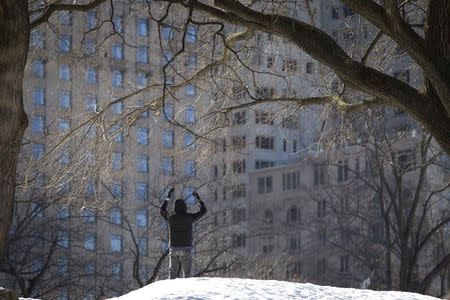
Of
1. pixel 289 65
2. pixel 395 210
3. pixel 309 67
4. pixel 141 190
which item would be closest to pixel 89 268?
pixel 395 210

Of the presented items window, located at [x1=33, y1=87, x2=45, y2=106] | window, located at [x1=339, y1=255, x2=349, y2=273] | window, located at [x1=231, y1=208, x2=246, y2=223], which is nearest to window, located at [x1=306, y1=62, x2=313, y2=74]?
window, located at [x1=231, y1=208, x2=246, y2=223]

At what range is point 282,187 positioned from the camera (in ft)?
290

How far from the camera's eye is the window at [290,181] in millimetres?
85375

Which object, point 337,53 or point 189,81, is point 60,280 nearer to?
point 189,81

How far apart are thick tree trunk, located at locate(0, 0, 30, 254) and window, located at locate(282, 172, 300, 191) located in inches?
2916

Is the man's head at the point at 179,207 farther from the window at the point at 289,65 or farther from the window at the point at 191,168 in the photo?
the window at the point at 191,168

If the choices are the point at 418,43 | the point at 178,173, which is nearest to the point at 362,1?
the point at 418,43

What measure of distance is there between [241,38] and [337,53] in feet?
14.4

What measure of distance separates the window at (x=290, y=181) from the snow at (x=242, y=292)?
70.0 m

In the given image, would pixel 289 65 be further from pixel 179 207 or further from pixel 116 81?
pixel 116 81

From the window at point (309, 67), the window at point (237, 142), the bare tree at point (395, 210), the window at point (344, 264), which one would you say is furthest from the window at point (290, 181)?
the window at point (237, 142)

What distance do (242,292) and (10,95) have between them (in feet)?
14.2

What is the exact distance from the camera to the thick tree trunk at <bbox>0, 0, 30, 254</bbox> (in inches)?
393

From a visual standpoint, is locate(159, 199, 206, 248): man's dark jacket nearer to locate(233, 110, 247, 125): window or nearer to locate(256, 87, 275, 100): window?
locate(256, 87, 275, 100): window
